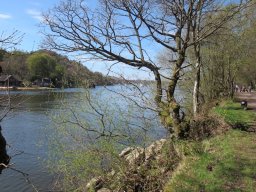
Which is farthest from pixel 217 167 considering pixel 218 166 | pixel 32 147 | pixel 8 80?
pixel 32 147

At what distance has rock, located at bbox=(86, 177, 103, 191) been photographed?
1275 centimetres

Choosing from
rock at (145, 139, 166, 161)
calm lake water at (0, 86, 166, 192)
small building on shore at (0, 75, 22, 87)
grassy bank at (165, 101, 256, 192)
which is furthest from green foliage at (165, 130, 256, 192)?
small building on shore at (0, 75, 22, 87)

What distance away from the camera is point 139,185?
11.3 metres

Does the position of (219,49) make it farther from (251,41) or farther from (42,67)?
(42,67)

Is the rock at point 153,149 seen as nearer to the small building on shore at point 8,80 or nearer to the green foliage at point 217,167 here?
the green foliage at point 217,167

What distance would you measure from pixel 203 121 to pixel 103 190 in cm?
531

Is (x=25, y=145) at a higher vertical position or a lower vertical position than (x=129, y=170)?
lower

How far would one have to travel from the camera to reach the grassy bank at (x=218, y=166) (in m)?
9.39

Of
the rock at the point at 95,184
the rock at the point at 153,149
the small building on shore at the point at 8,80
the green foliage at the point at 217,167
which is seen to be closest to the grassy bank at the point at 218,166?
the green foliage at the point at 217,167

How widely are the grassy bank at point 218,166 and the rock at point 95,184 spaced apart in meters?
2.86

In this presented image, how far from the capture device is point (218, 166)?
1073cm

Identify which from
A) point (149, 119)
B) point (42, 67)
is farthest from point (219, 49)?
point (42, 67)

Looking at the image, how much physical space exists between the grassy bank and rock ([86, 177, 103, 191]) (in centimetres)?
286

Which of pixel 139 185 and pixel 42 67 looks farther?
pixel 42 67
